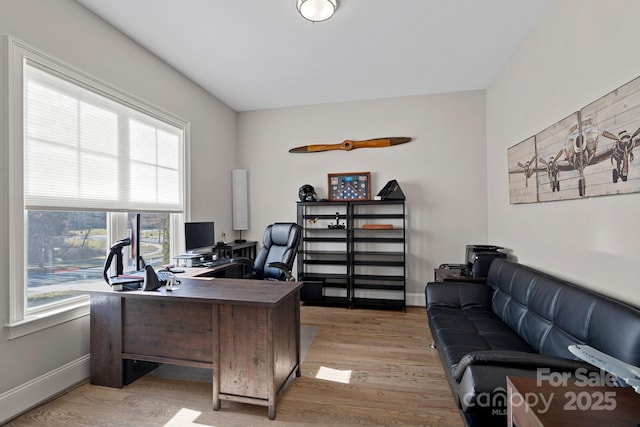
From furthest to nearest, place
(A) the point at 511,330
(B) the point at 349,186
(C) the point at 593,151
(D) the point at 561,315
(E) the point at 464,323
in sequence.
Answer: (B) the point at 349,186 → (E) the point at 464,323 → (A) the point at 511,330 → (C) the point at 593,151 → (D) the point at 561,315

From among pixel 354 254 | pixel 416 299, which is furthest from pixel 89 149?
pixel 416 299

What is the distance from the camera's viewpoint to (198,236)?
3.55m

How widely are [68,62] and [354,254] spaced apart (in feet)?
11.9

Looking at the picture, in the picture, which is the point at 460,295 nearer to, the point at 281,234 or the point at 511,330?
the point at 511,330

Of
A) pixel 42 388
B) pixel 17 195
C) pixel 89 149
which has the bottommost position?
pixel 42 388

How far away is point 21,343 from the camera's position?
199 cm

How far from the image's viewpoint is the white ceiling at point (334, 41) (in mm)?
2469

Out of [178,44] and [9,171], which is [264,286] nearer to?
[9,171]

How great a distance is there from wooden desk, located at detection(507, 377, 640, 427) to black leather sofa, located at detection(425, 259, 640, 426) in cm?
20

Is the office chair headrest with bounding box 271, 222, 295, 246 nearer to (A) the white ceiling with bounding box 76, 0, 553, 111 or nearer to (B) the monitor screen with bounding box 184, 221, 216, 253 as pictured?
(B) the monitor screen with bounding box 184, 221, 216, 253

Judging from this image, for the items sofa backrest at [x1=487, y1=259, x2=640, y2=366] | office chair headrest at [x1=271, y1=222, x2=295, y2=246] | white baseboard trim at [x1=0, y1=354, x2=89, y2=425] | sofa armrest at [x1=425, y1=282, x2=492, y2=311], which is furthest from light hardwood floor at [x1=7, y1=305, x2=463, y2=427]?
office chair headrest at [x1=271, y1=222, x2=295, y2=246]

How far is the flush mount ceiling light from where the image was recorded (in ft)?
7.61

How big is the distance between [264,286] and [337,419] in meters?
0.99

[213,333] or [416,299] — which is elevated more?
[213,333]
